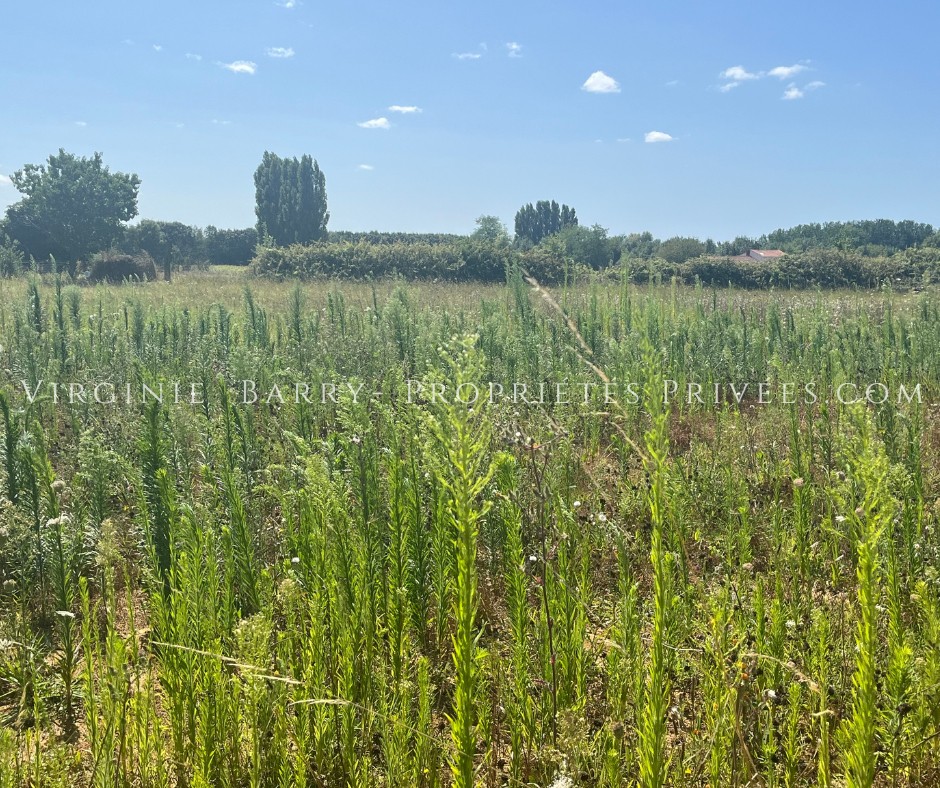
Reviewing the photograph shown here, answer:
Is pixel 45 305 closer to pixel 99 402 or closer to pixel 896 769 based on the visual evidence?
pixel 99 402

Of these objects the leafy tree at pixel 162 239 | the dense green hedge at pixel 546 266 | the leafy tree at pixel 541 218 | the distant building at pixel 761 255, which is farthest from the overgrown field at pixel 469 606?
the leafy tree at pixel 541 218

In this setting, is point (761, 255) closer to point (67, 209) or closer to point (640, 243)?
point (640, 243)

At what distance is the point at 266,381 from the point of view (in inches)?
215

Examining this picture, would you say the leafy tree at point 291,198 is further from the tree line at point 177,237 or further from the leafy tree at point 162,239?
the leafy tree at point 162,239

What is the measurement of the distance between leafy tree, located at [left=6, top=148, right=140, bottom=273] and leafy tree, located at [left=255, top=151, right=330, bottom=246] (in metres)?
15.2

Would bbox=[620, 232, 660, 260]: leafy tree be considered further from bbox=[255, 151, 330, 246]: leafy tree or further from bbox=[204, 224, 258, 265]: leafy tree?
bbox=[255, 151, 330, 246]: leafy tree

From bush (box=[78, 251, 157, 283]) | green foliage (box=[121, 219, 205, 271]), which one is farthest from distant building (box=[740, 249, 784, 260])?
green foliage (box=[121, 219, 205, 271])

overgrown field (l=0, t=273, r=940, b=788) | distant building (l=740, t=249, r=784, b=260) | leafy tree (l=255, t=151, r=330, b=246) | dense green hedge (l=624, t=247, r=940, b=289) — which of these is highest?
leafy tree (l=255, t=151, r=330, b=246)

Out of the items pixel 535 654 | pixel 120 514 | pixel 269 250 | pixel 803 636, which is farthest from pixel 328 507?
pixel 269 250

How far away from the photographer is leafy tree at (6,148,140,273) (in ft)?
115

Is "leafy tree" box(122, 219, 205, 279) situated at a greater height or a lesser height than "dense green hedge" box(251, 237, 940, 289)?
greater

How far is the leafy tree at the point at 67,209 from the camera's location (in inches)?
1378

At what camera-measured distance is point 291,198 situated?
176ft

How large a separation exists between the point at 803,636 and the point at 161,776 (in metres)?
1.79
